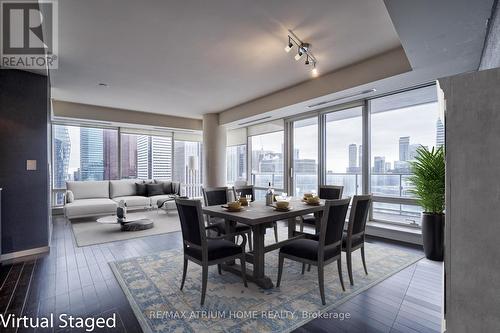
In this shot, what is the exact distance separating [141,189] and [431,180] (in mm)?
6798

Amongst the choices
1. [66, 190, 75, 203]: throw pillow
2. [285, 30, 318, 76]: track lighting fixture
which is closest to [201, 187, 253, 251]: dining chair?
[285, 30, 318, 76]: track lighting fixture

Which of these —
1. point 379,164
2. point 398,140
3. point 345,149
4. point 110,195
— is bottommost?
point 110,195

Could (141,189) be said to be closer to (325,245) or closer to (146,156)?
(146,156)

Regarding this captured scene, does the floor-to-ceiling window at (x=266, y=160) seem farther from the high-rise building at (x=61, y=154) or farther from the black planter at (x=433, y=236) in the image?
the high-rise building at (x=61, y=154)

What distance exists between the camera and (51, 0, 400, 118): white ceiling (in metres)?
2.51

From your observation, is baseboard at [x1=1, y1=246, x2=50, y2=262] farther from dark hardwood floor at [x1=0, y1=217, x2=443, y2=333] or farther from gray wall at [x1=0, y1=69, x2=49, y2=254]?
dark hardwood floor at [x1=0, y1=217, x2=443, y2=333]

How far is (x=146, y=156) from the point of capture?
26.3 feet

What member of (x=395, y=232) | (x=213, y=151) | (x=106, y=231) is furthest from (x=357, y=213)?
(x=213, y=151)

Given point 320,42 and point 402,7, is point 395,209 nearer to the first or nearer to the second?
point 320,42

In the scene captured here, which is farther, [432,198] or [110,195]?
[110,195]

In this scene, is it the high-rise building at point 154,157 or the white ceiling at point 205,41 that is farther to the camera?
the high-rise building at point 154,157

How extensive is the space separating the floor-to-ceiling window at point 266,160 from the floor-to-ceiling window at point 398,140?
2.49 metres

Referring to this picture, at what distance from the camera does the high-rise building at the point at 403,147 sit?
4379 mm

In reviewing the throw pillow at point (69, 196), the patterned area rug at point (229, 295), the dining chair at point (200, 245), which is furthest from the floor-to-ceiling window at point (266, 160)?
the throw pillow at point (69, 196)
